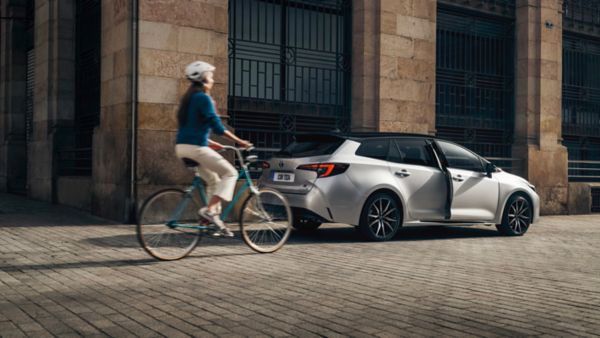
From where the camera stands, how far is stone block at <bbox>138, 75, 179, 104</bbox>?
11016 mm

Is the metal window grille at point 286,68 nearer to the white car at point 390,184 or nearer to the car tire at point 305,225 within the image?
the car tire at point 305,225

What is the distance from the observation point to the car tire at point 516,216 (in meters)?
10.8

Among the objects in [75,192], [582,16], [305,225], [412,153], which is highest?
[582,16]

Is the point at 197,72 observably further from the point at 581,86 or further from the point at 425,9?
the point at 581,86

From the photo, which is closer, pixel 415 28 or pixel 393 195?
pixel 393 195

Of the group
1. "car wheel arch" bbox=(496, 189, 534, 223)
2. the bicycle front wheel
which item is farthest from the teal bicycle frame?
"car wheel arch" bbox=(496, 189, 534, 223)

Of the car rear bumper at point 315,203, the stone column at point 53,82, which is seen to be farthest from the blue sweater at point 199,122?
the stone column at point 53,82

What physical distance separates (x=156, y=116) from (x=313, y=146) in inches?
120

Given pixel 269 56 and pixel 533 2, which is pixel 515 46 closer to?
pixel 533 2

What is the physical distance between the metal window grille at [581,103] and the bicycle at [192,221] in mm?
12581

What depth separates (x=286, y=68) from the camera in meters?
13.6

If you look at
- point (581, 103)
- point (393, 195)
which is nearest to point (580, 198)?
point (581, 103)

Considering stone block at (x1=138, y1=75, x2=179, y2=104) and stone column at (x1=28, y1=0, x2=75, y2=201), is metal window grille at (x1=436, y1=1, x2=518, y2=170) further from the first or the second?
stone column at (x1=28, y1=0, x2=75, y2=201)

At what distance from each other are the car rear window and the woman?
228 centimetres
